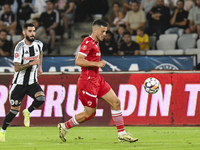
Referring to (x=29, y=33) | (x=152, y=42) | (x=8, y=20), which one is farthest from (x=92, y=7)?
(x=29, y=33)

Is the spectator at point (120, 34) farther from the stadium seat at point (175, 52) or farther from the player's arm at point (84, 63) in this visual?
the player's arm at point (84, 63)

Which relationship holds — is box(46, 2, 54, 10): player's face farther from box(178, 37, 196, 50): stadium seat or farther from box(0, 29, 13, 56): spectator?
box(178, 37, 196, 50): stadium seat

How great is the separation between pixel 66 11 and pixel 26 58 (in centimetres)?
975

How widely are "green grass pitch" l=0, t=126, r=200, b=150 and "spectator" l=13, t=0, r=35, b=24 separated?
8.09 meters

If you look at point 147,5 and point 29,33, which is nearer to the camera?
point 29,33

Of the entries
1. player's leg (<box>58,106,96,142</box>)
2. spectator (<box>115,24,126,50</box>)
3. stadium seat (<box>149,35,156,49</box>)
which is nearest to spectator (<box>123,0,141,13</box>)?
spectator (<box>115,24,126,50</box>)

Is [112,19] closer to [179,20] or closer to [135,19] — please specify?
[135,19]

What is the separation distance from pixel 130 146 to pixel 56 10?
10963 millimetres

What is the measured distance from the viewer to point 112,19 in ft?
60.1

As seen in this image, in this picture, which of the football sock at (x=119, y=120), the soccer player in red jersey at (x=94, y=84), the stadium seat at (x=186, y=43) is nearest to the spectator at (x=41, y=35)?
the stadium seat at (x=186, y=43)

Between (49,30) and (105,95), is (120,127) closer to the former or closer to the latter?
(105,95)

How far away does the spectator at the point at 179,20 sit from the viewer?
16484 mm

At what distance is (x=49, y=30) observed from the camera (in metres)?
17.1

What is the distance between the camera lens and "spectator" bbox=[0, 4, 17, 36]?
18.0m
